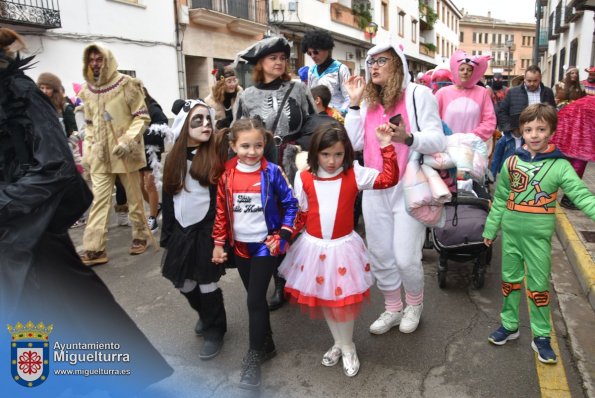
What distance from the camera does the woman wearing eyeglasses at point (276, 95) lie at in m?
3.50

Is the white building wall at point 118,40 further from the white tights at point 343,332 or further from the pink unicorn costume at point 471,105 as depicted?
the white tights at point 343,332

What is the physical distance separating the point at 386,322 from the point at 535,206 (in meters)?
1.28

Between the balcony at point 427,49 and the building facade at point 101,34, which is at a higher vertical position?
the balcony at point 427,49

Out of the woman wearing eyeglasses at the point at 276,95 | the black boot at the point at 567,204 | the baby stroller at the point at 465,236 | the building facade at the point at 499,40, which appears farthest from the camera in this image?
the building facade at the point at 499,40

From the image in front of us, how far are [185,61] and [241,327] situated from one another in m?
14.4

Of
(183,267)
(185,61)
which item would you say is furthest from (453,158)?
(185,61)

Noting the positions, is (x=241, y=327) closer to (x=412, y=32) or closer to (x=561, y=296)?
(x=561, y=296)

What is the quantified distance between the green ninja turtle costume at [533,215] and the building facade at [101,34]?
8763 mm

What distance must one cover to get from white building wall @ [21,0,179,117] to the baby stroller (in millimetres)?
8958

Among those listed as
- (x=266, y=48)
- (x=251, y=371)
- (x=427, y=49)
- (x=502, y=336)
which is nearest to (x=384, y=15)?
(x=427, y=49)

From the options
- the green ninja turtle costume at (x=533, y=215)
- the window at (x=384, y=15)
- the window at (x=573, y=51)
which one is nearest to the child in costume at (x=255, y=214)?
the green ninja turtle costume at (x=533, y=215)

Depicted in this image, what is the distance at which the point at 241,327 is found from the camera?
11.8 ft

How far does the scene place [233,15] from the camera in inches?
672

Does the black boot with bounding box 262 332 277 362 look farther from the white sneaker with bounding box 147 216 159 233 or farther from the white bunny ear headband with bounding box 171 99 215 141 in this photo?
the white sneaker with bounding box 147 216 159 233
